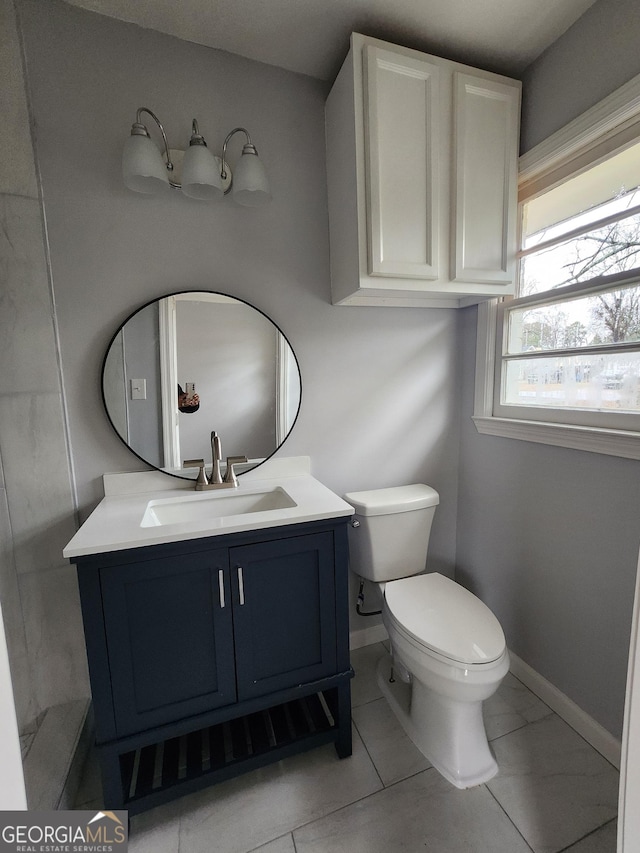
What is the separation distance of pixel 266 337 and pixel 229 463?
0.53 metres

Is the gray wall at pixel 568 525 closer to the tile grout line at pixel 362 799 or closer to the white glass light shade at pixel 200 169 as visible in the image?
the tile grout line at pixel 362 799

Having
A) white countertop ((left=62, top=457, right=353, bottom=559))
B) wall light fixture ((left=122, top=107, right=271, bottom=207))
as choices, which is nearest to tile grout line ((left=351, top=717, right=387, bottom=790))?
white countertop ((left=62, top=457, right=353, bottom=559))

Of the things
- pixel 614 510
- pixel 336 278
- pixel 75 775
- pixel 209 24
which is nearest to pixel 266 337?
pixel 336 278

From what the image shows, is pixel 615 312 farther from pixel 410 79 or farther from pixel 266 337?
pixel 266 337

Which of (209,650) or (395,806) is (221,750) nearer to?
(209,650)

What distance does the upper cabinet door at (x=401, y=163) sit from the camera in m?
1.25

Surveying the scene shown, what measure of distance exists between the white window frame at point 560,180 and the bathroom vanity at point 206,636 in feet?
2.80

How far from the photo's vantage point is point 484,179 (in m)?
1.40

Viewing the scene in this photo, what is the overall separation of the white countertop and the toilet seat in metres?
0.47

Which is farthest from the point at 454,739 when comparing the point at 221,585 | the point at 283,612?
the point at 221,585

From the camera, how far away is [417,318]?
5.70 ft

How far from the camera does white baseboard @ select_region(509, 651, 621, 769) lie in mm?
1247

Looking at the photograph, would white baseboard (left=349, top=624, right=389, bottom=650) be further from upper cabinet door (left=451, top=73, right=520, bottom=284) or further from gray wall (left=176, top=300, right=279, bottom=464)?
upper cabinet door (left=451, top=73, right=520, bottom=284)

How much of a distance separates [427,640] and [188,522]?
0.85 m
